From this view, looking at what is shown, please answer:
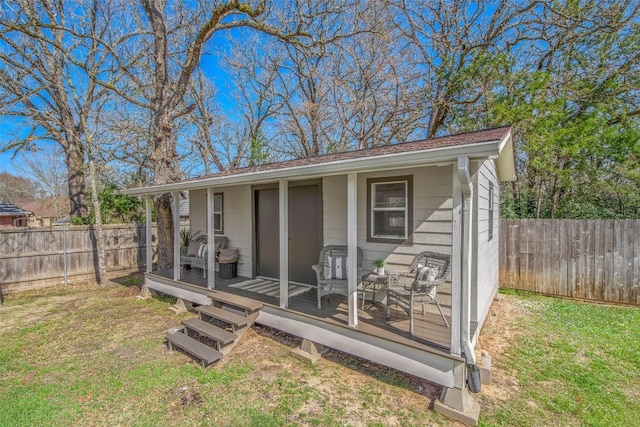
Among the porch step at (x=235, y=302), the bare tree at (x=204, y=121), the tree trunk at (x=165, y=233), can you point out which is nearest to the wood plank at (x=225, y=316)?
the porch step at (x=235, y=302)

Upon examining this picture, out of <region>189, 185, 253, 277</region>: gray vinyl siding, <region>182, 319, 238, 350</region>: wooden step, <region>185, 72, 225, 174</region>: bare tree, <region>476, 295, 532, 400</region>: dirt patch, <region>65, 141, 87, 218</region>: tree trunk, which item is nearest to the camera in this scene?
<region>476, 295, 532, 400</region>: dirt patch

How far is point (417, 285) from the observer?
10.9 ft

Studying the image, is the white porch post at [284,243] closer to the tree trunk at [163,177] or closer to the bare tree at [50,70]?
the tree trunk at [163,177]

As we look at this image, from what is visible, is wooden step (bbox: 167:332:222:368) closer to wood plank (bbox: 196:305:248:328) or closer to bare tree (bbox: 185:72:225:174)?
wood plank (bbox: 196:305:248:328)

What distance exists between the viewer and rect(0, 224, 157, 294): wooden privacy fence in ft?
23.0

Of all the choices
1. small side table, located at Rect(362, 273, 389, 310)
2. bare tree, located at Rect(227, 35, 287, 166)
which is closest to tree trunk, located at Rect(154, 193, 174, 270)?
small side table, located at Rect(362, 273, 389, 310)

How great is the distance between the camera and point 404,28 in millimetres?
10453

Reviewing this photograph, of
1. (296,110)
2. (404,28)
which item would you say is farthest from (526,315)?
(296,110)

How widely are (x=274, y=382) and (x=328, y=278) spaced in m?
1.73

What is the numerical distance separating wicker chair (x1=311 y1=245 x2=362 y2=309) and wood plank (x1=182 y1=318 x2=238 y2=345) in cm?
130

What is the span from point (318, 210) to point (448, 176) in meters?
2.30

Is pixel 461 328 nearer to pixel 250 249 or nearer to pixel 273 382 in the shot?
pixel 273 382

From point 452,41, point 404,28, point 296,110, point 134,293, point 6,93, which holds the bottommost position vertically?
point 134,293

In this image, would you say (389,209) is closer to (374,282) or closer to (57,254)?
(374,282)
